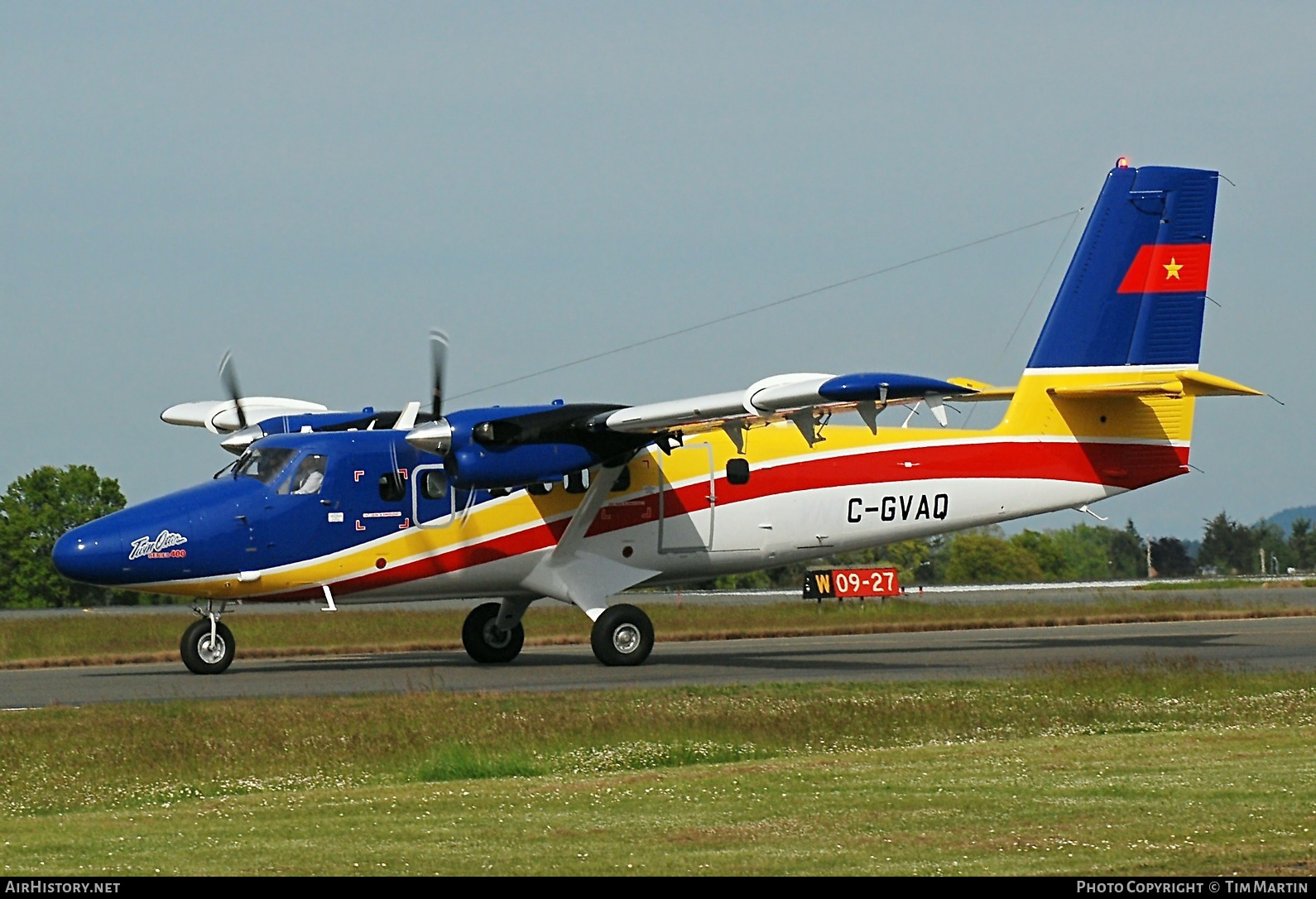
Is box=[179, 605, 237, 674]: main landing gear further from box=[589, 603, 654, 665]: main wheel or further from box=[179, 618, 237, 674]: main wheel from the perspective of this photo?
box=[589, 603, 654, 665]: main wheel

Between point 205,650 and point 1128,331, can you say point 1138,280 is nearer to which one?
point 1128,331

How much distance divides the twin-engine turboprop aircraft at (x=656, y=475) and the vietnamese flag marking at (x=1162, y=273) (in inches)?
1.2

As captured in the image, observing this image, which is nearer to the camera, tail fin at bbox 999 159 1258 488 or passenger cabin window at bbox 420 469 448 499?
passenger cabin window at bbox 420 469 448 499

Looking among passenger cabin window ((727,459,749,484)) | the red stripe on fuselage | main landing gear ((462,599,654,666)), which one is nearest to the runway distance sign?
the red stripe on fuselage

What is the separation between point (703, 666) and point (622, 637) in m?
1.27

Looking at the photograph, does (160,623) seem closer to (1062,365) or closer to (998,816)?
(1062,365)

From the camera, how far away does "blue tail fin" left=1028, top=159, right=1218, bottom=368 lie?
2620 centimetres

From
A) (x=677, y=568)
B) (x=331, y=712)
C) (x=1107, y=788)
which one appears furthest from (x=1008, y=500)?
(x=1107, y=788)

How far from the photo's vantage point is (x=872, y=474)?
25.4m

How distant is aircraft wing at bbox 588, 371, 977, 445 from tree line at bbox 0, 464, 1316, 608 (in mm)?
20679

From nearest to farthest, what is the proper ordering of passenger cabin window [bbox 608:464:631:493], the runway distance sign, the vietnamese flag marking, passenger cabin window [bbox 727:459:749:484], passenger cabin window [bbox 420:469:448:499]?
passenger cabin window [bbox 727:459:749:484]
passenger cabin window [bbox 420:469:448:499]
passenger cabin window [bbox 608:464:631:493]
the vietnamese flag marking
the runway distance sign

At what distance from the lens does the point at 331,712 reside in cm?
1689

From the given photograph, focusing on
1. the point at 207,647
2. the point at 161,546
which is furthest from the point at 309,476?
the point at 207,647
